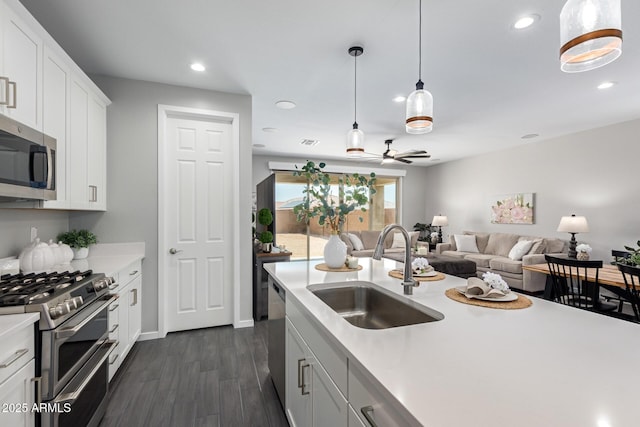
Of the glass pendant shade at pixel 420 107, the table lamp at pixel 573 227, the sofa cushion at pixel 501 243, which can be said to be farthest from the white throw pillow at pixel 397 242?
the glass pendant shade at pixel 420 107

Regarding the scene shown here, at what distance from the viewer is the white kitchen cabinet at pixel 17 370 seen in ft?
3.56

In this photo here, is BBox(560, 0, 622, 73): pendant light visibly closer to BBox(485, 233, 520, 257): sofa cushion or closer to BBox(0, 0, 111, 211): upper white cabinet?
BBox(0, 0, 111, 211): upper white cabinet

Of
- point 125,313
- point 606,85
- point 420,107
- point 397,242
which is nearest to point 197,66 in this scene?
point 420,107

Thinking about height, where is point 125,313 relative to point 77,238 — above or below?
below

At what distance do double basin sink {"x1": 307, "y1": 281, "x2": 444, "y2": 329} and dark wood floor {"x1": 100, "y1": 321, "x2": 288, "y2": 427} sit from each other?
2.65ft

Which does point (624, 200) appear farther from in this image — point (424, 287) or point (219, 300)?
point (219, 300)

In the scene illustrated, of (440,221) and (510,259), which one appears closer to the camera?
(510,259)

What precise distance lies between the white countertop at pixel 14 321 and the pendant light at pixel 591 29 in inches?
88.8

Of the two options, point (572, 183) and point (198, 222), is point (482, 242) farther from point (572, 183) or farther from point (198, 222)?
point (198, 222)

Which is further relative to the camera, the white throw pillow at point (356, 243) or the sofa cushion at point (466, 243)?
the white throw pillow at point (356, 243)

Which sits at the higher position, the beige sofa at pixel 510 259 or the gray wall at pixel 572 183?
the gray wall at pixel 572 183

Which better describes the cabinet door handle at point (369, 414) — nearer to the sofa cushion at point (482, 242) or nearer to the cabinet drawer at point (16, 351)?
the cabinet drawer at point (16, 351)

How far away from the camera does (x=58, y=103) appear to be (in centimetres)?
207

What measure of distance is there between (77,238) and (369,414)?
2.88m
